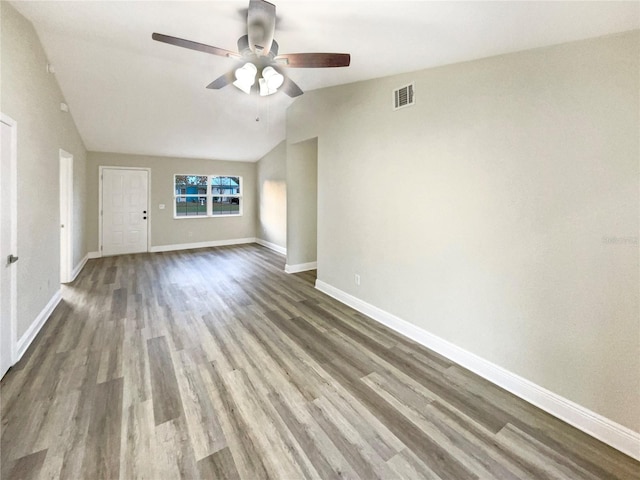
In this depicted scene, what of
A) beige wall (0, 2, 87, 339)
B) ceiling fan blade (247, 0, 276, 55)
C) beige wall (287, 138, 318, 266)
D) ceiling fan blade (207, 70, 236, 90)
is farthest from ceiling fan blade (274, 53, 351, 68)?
beige wall (287, 138, 318, 266)

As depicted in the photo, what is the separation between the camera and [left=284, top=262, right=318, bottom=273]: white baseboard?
5.45m

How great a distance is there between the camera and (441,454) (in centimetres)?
164

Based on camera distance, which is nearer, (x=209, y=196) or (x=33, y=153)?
(x=33, y=153)

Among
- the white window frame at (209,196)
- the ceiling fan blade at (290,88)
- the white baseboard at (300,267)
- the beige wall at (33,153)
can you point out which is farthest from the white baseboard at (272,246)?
the ceiling fan blade at (290,88)

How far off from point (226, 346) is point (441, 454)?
1.98m

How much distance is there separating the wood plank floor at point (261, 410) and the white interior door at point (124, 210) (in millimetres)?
3963

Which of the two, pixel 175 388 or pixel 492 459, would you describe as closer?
pixel 492 459

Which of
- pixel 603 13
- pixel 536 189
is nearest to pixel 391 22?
pixel 603 13

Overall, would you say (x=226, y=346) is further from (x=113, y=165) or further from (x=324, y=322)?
(x=113, y=165)

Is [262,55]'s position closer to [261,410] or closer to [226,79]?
[226,79]

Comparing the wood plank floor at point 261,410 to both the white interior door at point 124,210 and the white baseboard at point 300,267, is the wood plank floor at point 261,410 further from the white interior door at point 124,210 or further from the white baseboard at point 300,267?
the white interior door at point 124,210

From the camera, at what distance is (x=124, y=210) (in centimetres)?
682

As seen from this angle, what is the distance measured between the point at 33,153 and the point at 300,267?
3942 mm

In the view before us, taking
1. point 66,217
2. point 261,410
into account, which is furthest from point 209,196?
point 261,410
